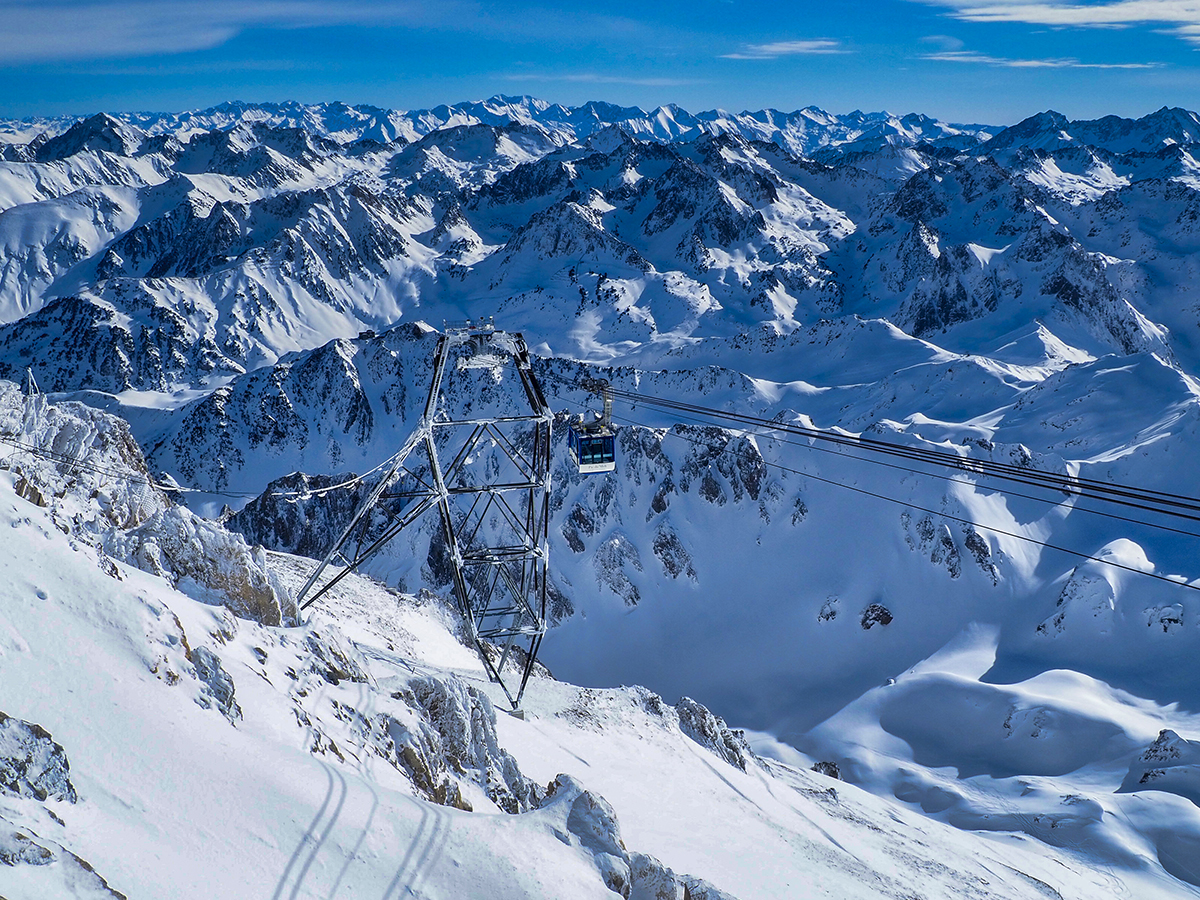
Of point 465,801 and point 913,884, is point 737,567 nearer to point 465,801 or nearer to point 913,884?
point 913,884

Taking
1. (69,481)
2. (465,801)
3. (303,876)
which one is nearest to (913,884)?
(465,801)

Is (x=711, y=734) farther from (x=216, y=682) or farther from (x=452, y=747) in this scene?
(x=216, y=682)

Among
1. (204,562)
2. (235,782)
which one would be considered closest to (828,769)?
(204,562)

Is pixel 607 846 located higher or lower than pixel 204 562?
lower

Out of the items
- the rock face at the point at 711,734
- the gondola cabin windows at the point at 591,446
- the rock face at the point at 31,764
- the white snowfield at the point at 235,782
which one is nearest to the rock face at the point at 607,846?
the white snowfield at the point at 235,782

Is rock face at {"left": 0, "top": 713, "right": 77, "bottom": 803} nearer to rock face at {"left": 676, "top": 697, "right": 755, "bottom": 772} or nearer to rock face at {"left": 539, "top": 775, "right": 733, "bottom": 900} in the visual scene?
rock face at {"left": 539, "top": 775, "right": 733, "bottom": 900}

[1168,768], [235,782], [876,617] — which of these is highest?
[235,782]

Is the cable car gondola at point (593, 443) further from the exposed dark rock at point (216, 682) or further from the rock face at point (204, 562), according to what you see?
the exposed dark rock at point (216, 682)
